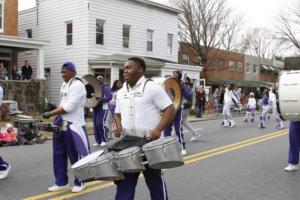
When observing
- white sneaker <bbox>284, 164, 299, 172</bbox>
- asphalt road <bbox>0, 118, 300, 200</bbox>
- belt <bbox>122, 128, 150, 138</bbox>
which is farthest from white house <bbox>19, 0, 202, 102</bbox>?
belt <bbox>122, 128, 150, 138</bbox>

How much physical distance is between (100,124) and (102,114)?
278mm

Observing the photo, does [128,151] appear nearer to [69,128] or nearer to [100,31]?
[69,128]

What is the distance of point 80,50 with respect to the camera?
26.7 meters

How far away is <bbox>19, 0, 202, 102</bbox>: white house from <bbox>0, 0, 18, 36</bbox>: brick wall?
2.38 meters

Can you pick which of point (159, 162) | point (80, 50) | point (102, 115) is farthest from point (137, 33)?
point (159, 162)

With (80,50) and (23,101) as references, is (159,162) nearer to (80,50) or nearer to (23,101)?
(23,101)

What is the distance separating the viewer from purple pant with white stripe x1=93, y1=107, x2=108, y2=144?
39.8ft

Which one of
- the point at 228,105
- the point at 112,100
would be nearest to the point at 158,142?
the point at 112,100

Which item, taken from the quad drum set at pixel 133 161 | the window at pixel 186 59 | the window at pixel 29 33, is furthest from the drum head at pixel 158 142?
the window at pixel 186 59

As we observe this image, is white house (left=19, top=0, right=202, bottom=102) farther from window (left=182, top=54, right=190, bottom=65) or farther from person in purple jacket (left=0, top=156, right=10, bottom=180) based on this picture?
person in purple jacket (left=0, top=156, right=10, bottom=180)

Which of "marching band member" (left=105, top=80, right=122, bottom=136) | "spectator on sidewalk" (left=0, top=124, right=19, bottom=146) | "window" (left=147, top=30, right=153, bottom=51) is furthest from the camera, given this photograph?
"window" (left=147, top=30, right=153, bottom=51)

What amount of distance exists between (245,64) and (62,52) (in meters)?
33.1

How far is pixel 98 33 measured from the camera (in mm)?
27000

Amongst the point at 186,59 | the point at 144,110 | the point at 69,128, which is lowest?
the point at 69,128
